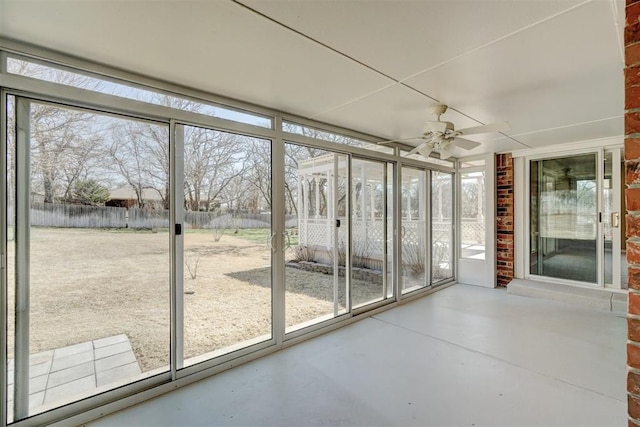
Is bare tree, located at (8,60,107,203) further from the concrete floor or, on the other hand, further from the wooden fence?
the concrete floor

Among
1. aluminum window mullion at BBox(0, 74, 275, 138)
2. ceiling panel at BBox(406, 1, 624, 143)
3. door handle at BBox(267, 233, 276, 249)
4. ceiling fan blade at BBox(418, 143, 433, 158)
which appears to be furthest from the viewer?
ceiling fan blade at BBox(418, 143, 433, 158)

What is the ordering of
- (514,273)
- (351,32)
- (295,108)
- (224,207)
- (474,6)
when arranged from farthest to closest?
(514,273) → (295,108) → (224,207) → (351,32) → (474,6)

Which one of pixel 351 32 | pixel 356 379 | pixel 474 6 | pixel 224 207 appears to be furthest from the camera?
pixel 224 207

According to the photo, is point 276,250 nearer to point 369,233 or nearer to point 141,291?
point 141,291

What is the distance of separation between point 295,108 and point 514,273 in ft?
15.9

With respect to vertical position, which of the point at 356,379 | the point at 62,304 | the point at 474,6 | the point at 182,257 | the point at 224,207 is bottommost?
the point at 356,379

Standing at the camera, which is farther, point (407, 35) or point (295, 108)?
point (295, 108)

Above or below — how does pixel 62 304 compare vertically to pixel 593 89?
below

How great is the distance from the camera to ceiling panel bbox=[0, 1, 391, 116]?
4.97 ft

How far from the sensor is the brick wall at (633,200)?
3.59 ft

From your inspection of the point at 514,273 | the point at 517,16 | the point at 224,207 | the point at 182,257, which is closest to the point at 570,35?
the point at 517,16

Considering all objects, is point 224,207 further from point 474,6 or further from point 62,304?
point 474,6

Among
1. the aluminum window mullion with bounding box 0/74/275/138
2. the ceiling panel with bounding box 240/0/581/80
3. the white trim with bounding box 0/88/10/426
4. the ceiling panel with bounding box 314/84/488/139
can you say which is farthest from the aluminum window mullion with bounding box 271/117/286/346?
the white trim with bounding box 0/88/10/426

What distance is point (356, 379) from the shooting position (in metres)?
2.46
